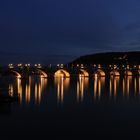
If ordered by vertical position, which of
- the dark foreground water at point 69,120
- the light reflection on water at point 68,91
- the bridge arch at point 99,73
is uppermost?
the bridge arch at point 99,73

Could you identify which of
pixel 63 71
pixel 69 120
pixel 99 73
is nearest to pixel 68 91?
pixel 69 120

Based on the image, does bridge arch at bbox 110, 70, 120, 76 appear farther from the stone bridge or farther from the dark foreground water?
the dark foreground water

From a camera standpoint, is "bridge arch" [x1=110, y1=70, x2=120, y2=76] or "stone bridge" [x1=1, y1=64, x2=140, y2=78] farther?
"bridge arch" [x1=110, y1=70, x2=120, y2=76]

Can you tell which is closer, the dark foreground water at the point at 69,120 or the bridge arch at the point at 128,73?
the dark foreground water at the point at 69,120

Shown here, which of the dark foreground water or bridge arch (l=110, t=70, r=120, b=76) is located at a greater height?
bridge arch (l=110, t=70, r=120, b=76)

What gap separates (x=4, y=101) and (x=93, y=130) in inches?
233

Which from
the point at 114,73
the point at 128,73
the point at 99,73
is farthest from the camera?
the point at 128,73

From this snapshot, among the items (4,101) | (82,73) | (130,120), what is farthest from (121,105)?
(82,73)

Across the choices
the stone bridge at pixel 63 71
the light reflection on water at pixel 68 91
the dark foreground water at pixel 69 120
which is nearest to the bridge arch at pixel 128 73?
the stone bridge at pixel 63 71

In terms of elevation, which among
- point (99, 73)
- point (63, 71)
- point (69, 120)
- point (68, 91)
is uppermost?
point (63, 71)

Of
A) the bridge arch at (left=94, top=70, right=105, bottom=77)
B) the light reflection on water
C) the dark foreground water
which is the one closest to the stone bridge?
the bridge arch at (left=94, top=70, right=105, bottom=77)

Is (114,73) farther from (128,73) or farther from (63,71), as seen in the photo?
(63,71)

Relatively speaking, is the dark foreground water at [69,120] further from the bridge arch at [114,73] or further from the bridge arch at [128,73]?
the bridge arch at [128,73]

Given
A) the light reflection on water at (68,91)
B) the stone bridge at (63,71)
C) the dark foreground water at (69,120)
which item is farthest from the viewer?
the stone bridge at (63,71)
